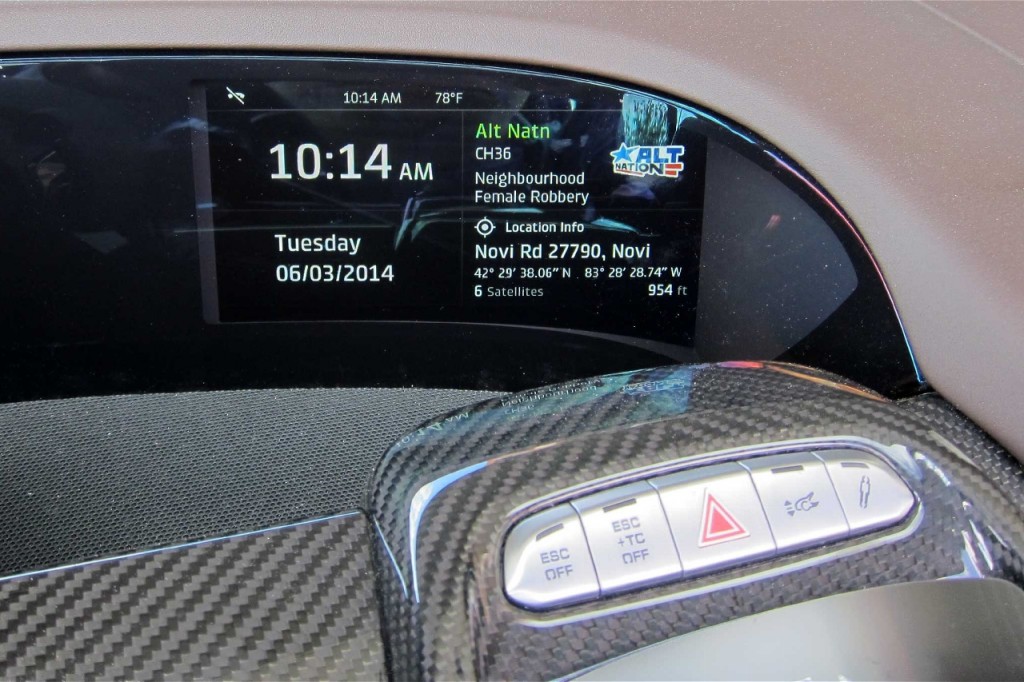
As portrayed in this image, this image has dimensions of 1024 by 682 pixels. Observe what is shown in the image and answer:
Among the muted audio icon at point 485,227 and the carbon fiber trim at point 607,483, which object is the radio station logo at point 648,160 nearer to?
the muted audio icon at point 485,227

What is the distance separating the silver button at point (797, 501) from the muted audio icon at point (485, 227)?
14.1 inches

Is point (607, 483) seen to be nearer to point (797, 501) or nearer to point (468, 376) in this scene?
point (797, 501)

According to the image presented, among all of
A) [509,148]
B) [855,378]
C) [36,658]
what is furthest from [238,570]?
[855,378]

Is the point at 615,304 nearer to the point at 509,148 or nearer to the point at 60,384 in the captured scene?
the point at 509,148

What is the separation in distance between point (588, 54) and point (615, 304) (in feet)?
0.80

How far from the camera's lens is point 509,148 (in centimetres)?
85

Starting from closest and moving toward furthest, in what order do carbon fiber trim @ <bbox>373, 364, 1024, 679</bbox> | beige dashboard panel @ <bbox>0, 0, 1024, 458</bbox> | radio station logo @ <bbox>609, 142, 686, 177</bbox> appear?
carbon fiber trim @ <bbox>373, 364, 1024, 679</bbox> < beige dashboard panel @ <bbox>0, 0, 1024, 458</bbox> < radio station logo @ <bbox>609, 142, 686, 177</bbox>

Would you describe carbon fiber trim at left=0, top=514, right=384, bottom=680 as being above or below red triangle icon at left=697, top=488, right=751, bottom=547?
below

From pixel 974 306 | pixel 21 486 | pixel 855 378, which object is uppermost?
pixel 974 306

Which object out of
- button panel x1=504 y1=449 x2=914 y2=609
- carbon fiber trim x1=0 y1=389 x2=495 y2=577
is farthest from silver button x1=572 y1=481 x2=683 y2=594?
carbon fiber trim x1=0 y1=389 x2=495 y2=577

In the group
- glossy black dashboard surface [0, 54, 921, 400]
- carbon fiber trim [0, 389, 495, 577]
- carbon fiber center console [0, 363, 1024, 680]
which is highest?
glossy black dashboard surface [0, 54, 921, 400]

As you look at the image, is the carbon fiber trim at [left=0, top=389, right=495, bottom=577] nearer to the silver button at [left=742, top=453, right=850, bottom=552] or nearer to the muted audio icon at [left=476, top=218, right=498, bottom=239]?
the muted audio icon at [left=476, top=218, right=498, bottom=239]

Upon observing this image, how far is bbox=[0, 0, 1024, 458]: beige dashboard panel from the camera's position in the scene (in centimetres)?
73

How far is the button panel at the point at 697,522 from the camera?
0.59 meters
